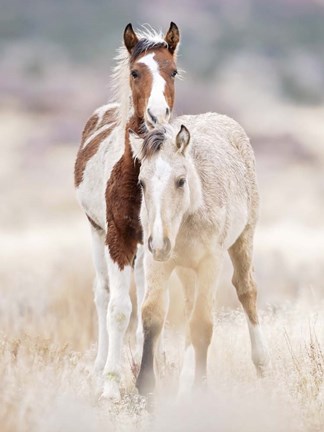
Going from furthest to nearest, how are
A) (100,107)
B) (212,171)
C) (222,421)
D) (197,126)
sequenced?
1. (100,107)
2. (197,126)
3. (212,171)
4. (222,421)

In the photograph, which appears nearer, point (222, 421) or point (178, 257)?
point (222, 421)

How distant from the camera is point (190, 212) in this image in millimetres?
7219

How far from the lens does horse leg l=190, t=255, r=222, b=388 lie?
24.3 feet

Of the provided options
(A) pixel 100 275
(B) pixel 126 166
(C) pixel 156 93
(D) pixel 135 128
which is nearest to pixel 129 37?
(D) pixel 135 128

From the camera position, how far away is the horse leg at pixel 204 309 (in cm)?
740

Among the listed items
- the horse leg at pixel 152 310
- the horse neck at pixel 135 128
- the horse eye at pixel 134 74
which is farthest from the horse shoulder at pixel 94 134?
the horse leg at pixel 152 310

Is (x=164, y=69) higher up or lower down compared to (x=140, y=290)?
higher up

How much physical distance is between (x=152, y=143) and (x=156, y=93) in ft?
3.81

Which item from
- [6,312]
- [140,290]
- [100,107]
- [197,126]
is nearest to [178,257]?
[197,126]

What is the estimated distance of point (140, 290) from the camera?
388 inches

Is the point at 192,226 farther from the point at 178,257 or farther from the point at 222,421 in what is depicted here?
the point at 222,421

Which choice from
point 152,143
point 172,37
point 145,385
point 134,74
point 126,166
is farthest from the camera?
point 172,37

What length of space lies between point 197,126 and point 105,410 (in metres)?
2.67

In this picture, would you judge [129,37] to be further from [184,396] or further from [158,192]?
[184,396]
